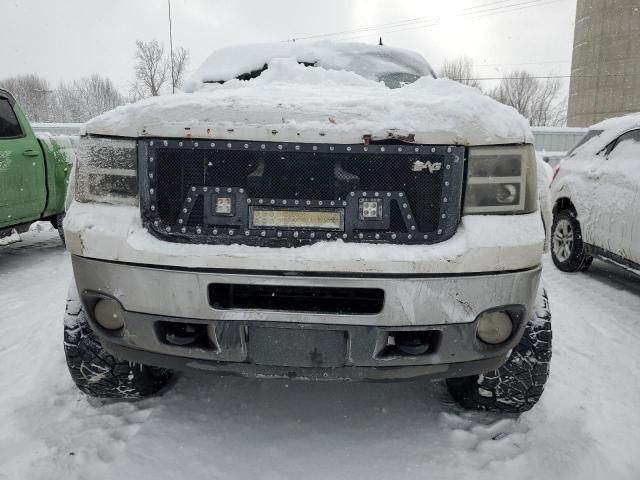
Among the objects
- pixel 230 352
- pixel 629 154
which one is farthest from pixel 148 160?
pixel 629 154

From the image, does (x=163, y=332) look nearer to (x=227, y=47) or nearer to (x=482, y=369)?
(x=482, y=369)

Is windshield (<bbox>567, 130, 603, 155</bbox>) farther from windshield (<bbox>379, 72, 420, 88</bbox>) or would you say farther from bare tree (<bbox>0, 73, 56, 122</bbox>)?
bare tree (<bbox>0, 73, 56, 122</bbox>)

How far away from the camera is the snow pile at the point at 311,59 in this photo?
3.83m

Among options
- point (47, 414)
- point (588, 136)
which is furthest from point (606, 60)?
point (47, 414)

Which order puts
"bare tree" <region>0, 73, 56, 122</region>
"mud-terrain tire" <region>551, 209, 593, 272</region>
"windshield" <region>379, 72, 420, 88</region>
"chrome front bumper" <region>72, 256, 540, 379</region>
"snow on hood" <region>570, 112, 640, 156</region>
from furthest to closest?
"bare tree" <region>0, 73, 56, 122</region> → "mud-terrain tire" <region>551, 209, 593, 272</region> → "snow on hood" <region>570, 112, 640, 156</region> → "windshield" <region>379, 72, 420, 88</region> → "chrome front bumper" <region>72, 256, 540, 379</region>

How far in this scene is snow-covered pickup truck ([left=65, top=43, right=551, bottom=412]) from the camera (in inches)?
69.0

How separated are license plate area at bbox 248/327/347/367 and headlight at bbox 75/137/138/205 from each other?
702 mm

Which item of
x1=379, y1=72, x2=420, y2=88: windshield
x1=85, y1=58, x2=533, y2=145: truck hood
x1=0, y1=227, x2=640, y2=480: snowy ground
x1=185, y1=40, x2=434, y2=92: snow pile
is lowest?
x1=0, y1=227, x2=640, y2=480: snowy ground

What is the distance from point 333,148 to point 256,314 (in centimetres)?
64

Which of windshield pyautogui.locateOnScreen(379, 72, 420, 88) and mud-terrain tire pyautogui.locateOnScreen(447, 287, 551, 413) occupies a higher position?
windshield pyautogui.locateOnScreen(379, 72, 420, 88)

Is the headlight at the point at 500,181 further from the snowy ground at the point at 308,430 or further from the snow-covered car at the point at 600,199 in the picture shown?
the snow-covered car at the point at 600,199

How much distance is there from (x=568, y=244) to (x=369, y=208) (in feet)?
13.4

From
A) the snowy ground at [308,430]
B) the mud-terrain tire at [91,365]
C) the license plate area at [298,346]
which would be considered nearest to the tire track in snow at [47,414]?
the snowy ground at [308,430]

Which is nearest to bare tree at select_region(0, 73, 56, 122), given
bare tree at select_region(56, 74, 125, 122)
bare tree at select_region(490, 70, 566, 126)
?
bare tree at select_region(56, 74, 125, 122)
